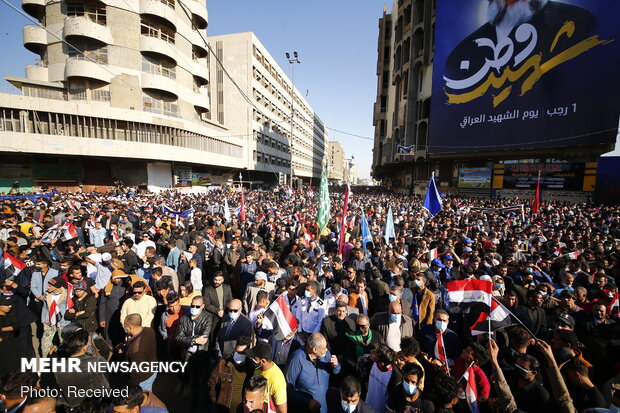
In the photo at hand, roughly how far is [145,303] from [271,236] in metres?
4.93

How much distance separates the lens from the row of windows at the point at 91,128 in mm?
22859

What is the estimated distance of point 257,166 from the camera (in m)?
45.8

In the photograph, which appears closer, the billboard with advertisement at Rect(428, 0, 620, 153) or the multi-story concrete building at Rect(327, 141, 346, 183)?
the billboard with advertisement at Rect(428, 0, 620, 153)

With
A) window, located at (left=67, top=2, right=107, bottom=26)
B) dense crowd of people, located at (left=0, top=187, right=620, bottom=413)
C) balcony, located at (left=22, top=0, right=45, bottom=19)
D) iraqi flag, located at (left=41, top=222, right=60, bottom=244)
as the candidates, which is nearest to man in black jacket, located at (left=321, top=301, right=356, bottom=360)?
dense crowd of people, located at (left=0, top=187, right=620, bottom=413)

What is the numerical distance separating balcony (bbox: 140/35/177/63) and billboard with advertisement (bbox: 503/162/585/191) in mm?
34237

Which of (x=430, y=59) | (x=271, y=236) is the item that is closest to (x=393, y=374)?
(x=271, y=236)

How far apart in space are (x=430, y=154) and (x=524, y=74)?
30.8 feet

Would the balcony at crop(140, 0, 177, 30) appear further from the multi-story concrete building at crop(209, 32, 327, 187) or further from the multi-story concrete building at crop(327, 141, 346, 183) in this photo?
the multi-story concrete building at crop(327, 141, 346, 183)

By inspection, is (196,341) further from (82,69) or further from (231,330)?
(82,69)

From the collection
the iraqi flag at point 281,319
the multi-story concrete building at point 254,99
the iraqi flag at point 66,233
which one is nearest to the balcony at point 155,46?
the multi-story concrete building at point 254,99

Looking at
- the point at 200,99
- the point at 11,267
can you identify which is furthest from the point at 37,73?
the point at 11,267

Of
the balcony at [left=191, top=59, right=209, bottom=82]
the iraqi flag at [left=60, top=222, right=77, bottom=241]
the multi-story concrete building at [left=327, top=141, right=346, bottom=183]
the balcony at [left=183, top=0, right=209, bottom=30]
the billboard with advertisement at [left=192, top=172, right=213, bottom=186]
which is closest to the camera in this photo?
the iraqi flag at [left=60, top=222, right=77, bottom=241]

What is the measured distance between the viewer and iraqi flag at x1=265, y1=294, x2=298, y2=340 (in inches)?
136

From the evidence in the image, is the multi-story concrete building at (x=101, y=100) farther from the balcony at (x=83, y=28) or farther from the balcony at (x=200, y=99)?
the balcony at (x=200, y=99)
